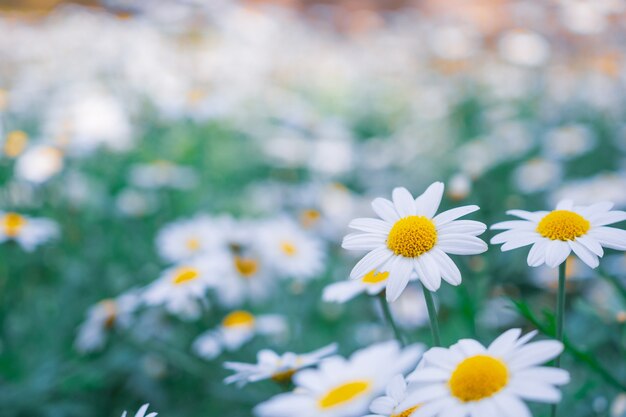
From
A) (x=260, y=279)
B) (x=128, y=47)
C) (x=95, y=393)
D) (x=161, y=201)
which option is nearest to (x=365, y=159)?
(x=161, y=201)

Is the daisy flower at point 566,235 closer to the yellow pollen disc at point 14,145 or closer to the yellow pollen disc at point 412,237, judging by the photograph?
the yellow pollen disc at point 412,237

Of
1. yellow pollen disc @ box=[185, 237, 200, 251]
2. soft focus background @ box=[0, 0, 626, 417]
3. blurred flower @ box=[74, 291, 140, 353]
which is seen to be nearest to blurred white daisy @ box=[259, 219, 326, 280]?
soft focus background @ box=[0, 0, 626, 417]

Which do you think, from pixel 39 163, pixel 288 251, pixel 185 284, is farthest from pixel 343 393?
pixel 39 163

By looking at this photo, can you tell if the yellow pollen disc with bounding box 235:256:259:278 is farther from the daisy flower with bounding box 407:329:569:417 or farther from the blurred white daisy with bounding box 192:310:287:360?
the daisy flower with bounding box 407:329:569:417

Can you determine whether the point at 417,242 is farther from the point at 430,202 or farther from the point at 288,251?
the point at 288,251

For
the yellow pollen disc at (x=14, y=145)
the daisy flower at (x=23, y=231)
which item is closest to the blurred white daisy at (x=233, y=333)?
the daisy flower at (x=23, y=231)

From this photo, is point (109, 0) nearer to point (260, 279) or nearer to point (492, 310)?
point (260, 279)

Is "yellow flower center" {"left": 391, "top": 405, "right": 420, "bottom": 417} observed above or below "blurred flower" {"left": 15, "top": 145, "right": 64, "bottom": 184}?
above
